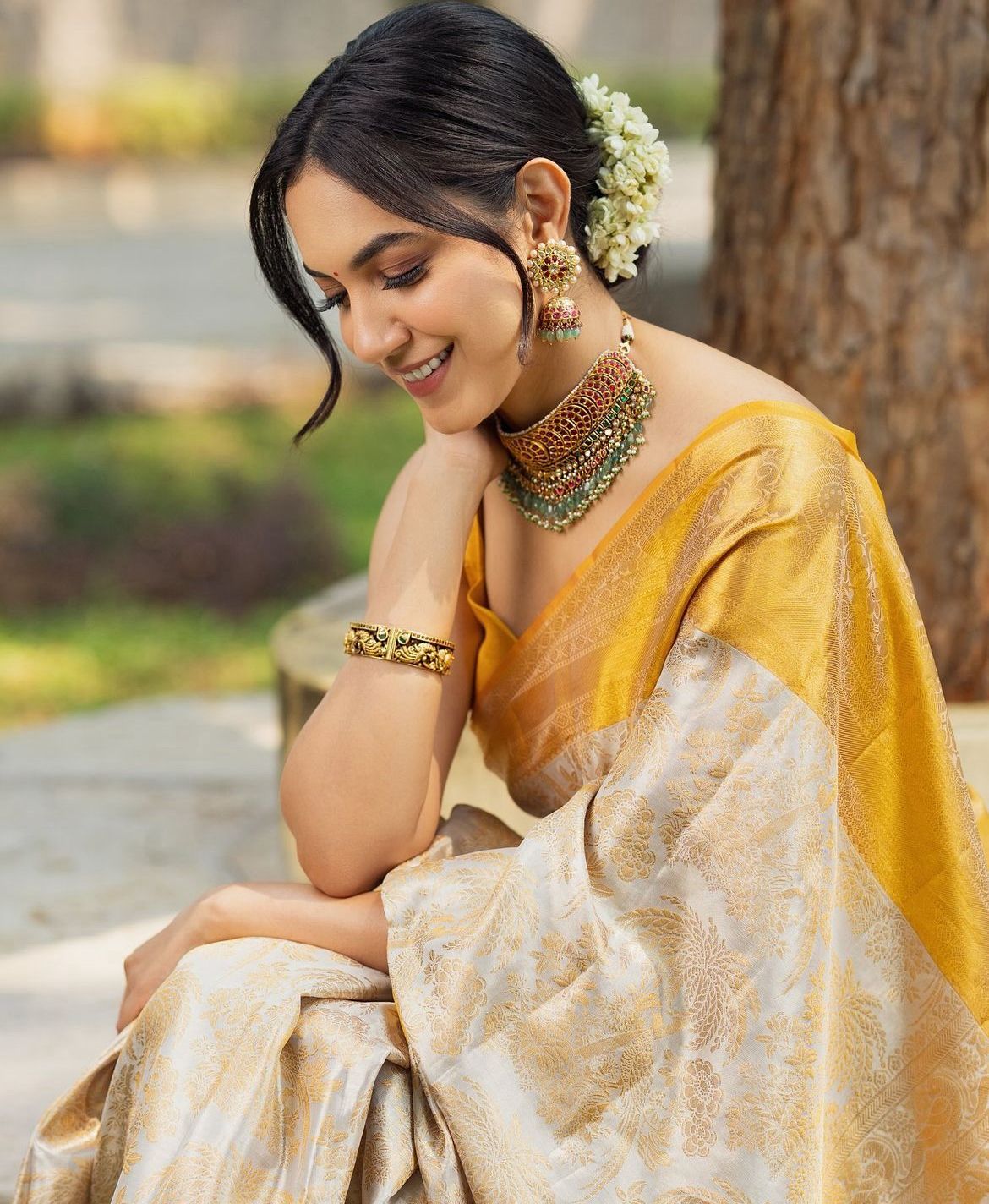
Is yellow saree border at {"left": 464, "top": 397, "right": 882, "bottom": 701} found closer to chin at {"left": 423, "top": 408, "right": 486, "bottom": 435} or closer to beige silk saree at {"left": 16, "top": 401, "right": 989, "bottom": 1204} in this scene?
beige silk saree at {"left": 16, "top": 401, "right": 989, "bottom": 1204}

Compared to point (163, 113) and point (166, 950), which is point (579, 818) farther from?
point (163, 113)

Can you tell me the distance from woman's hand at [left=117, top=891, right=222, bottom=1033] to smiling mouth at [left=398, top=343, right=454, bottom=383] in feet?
2.11

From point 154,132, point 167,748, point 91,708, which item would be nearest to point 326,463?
point 91,708

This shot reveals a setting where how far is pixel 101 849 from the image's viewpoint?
12.1 ft

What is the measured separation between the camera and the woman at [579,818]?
1.66 m

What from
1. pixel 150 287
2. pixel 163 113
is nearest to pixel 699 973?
pixel 150 287

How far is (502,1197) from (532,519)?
0.80 m

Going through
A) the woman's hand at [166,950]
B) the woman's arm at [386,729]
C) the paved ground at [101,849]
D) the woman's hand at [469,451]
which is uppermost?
the woman's hand at [469,451]

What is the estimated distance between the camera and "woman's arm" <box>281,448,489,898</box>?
1.89 m

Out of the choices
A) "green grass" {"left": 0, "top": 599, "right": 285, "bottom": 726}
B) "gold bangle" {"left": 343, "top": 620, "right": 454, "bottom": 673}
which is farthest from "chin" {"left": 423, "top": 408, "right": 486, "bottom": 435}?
"green grass" {"left": 0, "top": 599, "right": 285, "bottom": 726}

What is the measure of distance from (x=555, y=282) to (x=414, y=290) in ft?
0.56

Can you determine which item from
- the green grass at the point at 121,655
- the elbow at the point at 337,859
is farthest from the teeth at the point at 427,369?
the green grass at the point at 121,655

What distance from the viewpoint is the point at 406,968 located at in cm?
176

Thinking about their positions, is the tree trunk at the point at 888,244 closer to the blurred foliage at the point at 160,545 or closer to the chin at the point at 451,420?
the chin at the point at 451,420
